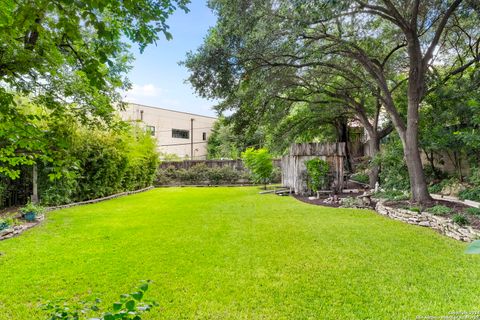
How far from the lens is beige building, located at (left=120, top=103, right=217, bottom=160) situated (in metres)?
21.4

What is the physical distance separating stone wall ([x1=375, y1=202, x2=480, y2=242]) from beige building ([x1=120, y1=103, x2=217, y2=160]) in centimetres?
1655

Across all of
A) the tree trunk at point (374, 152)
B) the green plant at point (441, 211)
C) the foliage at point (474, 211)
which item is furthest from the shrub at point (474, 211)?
the tree trunk at point (374, 152)

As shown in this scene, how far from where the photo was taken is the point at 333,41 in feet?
22.9

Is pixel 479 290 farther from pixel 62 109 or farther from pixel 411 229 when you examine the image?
pixel 62 109

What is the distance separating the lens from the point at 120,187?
40.2 feet

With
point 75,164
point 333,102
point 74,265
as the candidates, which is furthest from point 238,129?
point 75,164

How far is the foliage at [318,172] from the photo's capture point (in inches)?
416

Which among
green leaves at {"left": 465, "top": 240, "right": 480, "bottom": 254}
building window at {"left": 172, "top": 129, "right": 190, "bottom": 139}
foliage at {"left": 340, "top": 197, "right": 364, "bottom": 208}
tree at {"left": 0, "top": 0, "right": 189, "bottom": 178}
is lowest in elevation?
foliage at {"left": 340, "top": 197, "right": 364, "bottom": 208}

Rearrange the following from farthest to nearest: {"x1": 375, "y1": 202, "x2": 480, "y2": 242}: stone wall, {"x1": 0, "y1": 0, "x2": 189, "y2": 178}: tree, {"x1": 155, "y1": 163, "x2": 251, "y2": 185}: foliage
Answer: {"x1": 155, "y1": 163, "x2": 251, "y2": 185}: foliage < {"x1": 375, "y1": 202, "x2": 480, "y2": 242}: stone wall < {"x1": 0, "y1": 0, "x2": 189, "y2": 178}: tree

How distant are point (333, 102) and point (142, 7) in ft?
31.0

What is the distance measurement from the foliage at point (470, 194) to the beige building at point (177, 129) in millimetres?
17452

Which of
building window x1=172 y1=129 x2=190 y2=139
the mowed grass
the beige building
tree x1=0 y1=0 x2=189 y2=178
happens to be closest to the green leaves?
tree x1=0 y1=0 x2=189 y2=178

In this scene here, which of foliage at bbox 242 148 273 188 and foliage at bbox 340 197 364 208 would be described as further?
foliage at bbox 242 148 273 188

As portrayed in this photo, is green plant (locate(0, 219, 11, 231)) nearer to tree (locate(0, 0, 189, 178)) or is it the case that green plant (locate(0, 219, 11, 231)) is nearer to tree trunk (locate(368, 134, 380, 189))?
tree (locate(0, 0, 189, 178))
